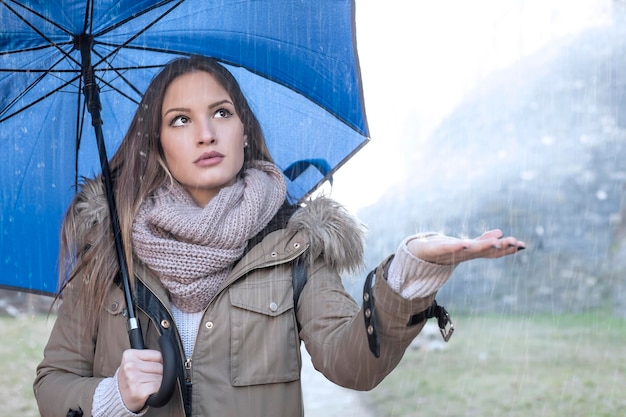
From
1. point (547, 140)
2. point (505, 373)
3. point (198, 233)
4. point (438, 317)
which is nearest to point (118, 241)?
point (198, 233)

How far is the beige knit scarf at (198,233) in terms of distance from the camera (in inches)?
86.2

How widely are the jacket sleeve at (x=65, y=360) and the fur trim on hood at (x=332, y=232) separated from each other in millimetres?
617

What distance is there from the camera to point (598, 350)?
7.88 meters

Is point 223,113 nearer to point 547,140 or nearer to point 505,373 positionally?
point 505,373

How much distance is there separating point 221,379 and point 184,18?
1037mm

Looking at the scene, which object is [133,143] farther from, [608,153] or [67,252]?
[608,153]

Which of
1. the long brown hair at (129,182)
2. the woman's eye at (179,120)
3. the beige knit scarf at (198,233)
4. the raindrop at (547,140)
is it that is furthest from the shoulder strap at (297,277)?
the raindrop at (547,140)

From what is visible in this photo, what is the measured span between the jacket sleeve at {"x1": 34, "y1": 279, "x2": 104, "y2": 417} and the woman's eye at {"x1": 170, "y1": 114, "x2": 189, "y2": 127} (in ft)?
1.70

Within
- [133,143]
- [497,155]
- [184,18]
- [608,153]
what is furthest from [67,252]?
[497,155]

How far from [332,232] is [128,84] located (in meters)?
0.81

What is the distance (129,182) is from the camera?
2.39m

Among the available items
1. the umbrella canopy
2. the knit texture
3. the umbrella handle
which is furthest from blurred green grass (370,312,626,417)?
the knit texture

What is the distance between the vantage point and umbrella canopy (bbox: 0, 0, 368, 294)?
7.93ft

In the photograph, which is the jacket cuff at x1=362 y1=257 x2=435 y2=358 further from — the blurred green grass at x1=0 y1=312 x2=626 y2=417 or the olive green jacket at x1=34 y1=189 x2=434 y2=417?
the blurred green grass at x1=0 y1=312 x2=626 y2=417
